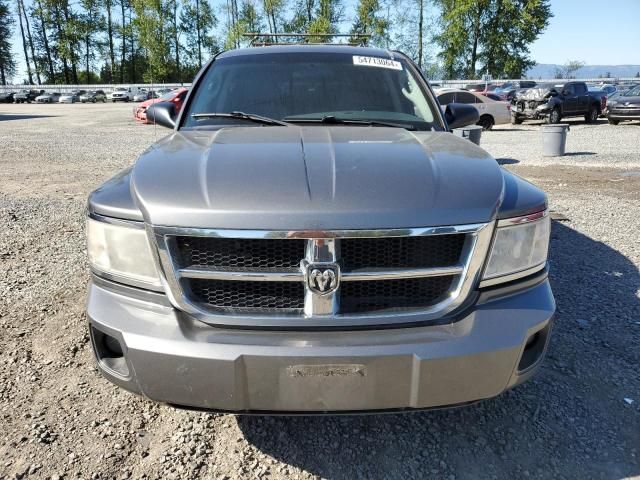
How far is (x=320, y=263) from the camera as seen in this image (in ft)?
5.78

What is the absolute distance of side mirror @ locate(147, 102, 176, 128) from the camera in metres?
3.47

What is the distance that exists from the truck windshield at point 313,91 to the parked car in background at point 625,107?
20535mm

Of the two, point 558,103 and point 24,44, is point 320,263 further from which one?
point 24,44

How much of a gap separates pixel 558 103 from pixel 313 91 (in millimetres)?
21321

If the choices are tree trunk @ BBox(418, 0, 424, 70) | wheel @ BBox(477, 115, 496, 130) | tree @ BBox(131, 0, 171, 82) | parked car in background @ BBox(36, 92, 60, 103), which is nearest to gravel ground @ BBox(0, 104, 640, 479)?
wheel @ BBox(477, 115, 496, 130)

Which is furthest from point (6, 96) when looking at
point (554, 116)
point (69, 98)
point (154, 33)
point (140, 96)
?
point (554, 116)

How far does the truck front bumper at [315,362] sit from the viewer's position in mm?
1730

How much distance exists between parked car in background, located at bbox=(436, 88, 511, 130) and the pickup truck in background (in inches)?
118

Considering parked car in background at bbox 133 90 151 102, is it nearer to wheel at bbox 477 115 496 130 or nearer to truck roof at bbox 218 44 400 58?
wheel at bbox 477 115 496 130

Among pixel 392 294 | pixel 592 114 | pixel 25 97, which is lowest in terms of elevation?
pixel 25 97

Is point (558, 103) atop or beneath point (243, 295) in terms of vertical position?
beneath

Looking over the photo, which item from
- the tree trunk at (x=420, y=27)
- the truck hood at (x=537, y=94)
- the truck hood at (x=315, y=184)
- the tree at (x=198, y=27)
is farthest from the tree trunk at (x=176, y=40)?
the truck hood at (x=315, y=184)

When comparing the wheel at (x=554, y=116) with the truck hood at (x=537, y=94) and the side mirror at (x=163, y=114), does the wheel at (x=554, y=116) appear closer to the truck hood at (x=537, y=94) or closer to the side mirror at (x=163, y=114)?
the truck hood at (x=537, y=94)

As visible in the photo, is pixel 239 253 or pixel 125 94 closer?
pixel 239 253
